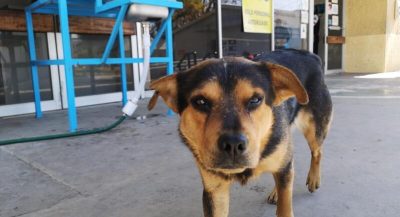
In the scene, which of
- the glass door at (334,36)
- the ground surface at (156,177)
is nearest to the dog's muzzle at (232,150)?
the ground surface at (156,177)

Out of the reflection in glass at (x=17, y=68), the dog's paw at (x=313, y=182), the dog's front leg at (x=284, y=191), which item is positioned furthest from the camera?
the reflection in glass at (x=17, y=68)

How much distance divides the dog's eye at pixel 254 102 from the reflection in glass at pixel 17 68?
428 centimetres

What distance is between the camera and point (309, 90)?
7.74ft

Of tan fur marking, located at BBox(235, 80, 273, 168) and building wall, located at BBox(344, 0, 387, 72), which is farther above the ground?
building wall, located at BBox(344, 0, 387, 72)

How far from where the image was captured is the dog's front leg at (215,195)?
166 cm

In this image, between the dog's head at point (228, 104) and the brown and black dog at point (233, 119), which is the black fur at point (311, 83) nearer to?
the brown and black dog at point (233, 119)

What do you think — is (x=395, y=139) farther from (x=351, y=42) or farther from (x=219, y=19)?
(x=351, y=42)

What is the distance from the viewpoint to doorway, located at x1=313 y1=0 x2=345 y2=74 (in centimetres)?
1044

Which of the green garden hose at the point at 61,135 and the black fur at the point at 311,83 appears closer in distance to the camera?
the black fur at the point at 311,83

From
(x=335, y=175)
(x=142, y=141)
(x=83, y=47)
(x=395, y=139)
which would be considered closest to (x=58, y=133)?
(x=142, y=141)

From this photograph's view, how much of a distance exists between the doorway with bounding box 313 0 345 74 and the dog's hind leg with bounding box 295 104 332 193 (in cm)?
858

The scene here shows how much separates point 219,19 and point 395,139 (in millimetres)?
4474

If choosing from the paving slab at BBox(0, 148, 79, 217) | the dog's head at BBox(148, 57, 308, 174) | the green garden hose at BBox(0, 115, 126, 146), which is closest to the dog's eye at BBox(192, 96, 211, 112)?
the dog's head at BBox(148, 57, 308, 174)

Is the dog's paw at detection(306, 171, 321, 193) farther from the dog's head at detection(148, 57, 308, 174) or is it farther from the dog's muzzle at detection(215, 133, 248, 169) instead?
the dog's muzzle at detection(215, 133, 248, 169)
